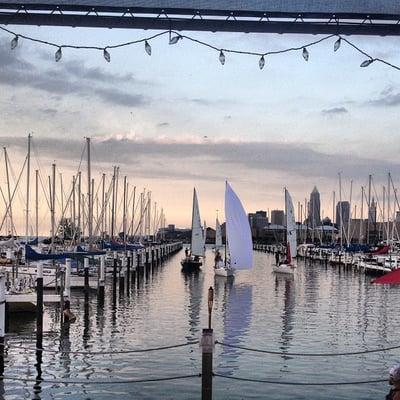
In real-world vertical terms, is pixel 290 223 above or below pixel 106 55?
below

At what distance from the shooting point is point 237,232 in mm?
67812

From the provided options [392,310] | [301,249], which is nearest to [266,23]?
[392,310]

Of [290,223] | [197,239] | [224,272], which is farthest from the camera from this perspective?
[290,223]

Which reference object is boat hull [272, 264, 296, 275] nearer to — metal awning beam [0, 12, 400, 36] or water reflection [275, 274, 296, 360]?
water reflection [275, 274, 296, 360]

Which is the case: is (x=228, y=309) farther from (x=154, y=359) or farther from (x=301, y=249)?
(x=301, y=249)

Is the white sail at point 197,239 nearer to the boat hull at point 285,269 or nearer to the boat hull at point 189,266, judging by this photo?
the boat hull at point 189,266

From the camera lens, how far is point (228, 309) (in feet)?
139

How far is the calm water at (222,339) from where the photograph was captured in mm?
20578

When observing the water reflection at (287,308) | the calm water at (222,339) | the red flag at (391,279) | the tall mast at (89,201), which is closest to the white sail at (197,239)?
the water reflection at (287,308)

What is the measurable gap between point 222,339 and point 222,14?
64.4 feet

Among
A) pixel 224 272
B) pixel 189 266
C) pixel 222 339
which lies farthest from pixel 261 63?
pixel 189 266

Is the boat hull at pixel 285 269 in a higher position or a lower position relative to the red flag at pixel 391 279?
lower

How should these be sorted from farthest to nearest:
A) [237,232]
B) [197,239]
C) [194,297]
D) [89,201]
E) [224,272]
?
[197,239] → [224,272] → [237,232] → [89,201] → [194,297]

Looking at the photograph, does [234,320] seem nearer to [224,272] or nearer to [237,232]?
[237,232]
